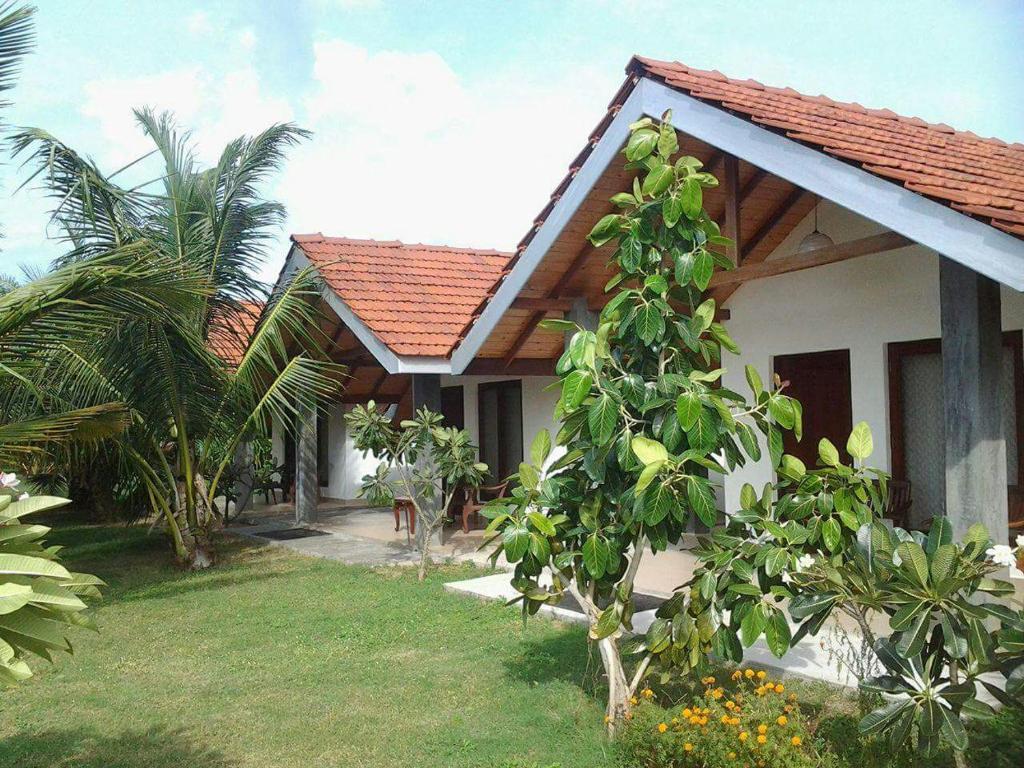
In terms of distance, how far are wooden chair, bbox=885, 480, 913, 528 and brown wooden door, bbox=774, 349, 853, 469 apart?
0.82 meters

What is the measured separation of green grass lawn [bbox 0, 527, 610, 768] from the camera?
15.3 ft

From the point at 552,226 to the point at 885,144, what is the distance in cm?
298

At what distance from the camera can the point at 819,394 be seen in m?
9.03

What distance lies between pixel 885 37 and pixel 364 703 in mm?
11163

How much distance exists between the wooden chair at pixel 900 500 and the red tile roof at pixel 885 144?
2920 millimetres

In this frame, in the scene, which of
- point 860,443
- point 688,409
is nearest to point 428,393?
point 688,409

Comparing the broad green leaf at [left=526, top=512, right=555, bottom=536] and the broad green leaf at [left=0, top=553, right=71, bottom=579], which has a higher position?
the broad green leaf at [left=0, top=553, right=71, bottom=579]

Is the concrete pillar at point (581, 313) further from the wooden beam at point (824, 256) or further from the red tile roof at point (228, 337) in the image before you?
the red tile roof at point (228, 337)

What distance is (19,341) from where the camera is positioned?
5.87 m

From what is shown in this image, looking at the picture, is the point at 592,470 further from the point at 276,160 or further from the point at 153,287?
the point at 276,160

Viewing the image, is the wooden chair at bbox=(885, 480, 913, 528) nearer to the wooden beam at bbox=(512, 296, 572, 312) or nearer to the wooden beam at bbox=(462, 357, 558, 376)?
the wooden beam at bbox=(512, 296, 572, 312)

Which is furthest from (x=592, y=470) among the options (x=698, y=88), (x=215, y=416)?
(x=215, y=416)

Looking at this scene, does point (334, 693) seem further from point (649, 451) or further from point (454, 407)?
point (454, 407)

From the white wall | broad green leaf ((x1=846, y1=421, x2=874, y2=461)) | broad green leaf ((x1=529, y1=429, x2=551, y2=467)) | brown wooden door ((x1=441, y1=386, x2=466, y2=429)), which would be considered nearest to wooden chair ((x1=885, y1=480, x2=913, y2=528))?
the white wall
